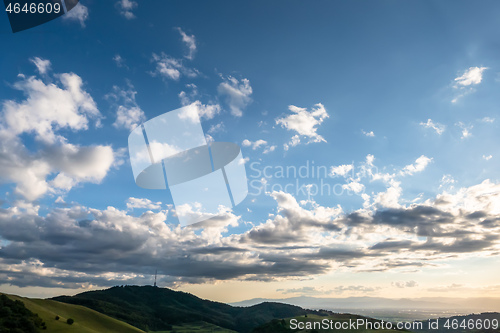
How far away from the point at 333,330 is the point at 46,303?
165843 millimetres

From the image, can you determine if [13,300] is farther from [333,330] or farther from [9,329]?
[333,330]

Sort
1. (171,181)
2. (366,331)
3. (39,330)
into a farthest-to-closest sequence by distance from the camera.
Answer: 1. (366,331)
2. (39,330)
3. (171,181)

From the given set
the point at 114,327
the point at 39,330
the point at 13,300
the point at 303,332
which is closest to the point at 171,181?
the point at 39,330

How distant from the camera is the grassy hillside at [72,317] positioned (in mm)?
124206

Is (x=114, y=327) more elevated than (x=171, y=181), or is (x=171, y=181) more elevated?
(x=171, y=181)

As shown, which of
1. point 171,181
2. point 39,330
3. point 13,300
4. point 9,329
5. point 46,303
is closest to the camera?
point 171,181

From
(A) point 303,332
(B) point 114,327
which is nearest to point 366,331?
(A) point 303,332

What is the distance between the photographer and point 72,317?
15288 centimetres

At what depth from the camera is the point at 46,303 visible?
154 metres

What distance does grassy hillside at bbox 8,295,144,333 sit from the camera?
124206mm

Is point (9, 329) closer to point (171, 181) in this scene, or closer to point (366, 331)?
point (171, 181)

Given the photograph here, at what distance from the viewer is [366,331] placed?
189875 millimetres

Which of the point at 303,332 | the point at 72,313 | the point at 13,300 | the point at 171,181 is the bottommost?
the point at 303,332

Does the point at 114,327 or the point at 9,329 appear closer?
the point at 9,329
